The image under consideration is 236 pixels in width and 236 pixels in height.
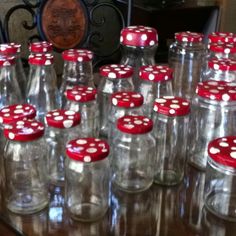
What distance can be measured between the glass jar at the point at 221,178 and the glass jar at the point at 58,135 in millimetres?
206

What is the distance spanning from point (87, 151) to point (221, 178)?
0.21 meters

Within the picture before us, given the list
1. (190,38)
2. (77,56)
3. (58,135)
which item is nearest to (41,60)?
(77,56)

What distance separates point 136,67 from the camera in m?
0.92

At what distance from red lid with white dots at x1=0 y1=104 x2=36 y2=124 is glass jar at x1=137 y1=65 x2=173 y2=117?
215mm

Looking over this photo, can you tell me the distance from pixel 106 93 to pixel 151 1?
1313 mm

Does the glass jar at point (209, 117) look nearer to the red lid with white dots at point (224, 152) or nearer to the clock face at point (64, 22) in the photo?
the red lid with white dots at point (224, 152)

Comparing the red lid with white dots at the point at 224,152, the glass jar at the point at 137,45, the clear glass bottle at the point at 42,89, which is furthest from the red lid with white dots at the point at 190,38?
the red lid with white dots at the point at 224,152

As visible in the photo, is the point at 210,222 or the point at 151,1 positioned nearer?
the point at 210,222

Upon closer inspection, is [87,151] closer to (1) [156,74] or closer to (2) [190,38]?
(1) [156,74]

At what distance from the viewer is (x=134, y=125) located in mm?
601

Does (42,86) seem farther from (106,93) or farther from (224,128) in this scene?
(224,128)

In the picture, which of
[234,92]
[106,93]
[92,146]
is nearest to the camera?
[92,146]

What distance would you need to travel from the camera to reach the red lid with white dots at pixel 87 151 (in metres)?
0.53

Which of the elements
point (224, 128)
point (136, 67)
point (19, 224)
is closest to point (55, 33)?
point (136, 67)
